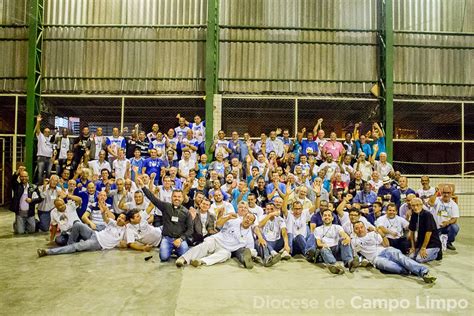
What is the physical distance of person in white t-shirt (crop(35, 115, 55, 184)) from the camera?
1253 cm

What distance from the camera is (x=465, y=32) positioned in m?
14.3

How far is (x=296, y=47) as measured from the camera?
14.1 meters

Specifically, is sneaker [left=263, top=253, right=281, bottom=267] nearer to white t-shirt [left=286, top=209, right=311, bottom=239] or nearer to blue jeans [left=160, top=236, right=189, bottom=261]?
white t-shirt [left=286, top=209, right=311, bottom=239]

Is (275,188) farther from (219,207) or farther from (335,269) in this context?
(335,269)

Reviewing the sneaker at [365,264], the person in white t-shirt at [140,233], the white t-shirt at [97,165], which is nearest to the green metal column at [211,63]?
the white t-shirt at [97,165]

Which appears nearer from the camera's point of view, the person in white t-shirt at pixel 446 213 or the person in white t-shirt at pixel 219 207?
the person in white t-shirt at pixel 219 207

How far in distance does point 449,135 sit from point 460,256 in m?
13.7

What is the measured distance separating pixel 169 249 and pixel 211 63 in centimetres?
837

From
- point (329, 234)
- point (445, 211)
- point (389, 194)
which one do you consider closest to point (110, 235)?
point (329, 234)

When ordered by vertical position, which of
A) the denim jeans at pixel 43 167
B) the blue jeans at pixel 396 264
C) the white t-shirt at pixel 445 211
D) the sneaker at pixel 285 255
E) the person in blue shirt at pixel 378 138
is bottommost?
the sneaker at pixel 285 255

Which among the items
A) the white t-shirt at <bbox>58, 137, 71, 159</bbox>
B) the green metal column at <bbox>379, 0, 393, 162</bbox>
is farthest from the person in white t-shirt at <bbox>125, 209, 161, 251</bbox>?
the green metal column at <bbox>379, 0, 393, 162</bbox>

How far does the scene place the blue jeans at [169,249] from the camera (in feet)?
23.1

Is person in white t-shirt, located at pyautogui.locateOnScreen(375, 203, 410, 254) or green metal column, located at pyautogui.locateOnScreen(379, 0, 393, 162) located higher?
green metal column, located at pyautogui.locateOnScreen(379, 0, 393, 162)

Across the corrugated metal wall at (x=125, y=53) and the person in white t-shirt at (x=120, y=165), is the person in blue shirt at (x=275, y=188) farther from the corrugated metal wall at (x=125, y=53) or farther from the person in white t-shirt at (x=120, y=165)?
the corrugated metal wall at (x=125, y=53)
